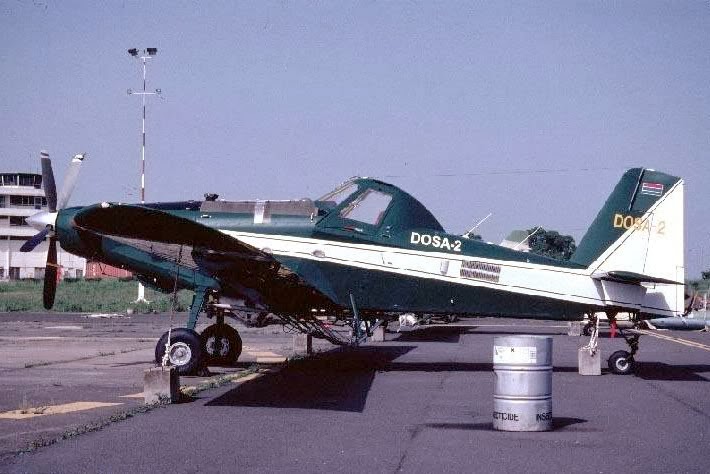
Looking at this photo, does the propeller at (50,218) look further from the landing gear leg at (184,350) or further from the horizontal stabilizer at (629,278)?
the horizontal stabilizer at (629,278)

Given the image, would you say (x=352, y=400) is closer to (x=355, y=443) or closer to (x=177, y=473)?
(x=355, y=443)

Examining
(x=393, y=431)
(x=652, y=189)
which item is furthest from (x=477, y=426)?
(x=652, y=189)

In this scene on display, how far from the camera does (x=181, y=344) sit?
13914 millimetres

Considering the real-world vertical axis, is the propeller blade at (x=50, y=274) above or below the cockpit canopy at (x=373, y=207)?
below

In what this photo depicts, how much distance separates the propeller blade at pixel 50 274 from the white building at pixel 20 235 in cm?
10382

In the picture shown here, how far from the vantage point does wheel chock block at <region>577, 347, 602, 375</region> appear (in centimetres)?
1561

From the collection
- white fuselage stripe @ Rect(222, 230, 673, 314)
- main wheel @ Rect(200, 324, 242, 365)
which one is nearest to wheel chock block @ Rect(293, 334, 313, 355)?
main wheel @ Rect(200, 324, 242, 365)

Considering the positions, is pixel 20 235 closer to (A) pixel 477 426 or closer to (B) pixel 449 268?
(B) pixel 449 268

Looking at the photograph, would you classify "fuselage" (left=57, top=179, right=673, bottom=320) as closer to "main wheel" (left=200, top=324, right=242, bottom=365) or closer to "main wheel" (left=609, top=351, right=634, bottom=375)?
"main wheel" (left=609, top=351, right=634, bottom=375)

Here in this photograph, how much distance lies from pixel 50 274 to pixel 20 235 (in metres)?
113

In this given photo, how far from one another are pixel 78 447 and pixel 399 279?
25.2 feet

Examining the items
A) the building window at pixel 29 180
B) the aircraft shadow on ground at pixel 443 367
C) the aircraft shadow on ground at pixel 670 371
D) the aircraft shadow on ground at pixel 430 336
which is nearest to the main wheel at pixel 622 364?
the aircraft shadow on ground at pixel 670 371

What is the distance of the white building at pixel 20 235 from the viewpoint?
118 metres

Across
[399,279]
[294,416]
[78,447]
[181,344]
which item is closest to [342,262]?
[399,279]
